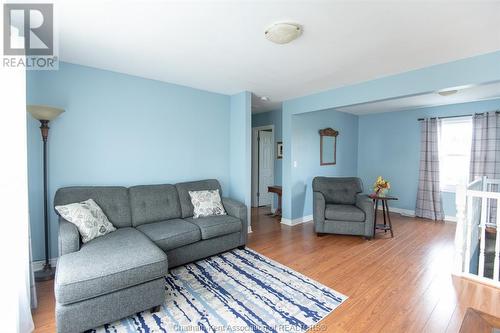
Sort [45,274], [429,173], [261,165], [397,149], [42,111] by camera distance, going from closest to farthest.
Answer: [42,111] → [45,274] → [429,173] → [397,149] → [261,165]

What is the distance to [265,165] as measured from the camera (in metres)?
5.95

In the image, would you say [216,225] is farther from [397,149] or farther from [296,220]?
[397,149]

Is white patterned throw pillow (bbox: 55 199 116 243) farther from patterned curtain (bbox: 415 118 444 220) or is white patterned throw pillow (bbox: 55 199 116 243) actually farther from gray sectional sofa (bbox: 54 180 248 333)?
patterned curtain (bbox: 415 118 444 220)

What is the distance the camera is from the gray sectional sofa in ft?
5.39

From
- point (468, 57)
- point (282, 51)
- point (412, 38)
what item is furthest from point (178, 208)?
point (468, 57)

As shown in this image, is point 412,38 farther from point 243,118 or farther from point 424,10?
point 243,118

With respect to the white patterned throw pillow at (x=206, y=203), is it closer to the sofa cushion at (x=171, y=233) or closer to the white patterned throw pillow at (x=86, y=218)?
the sofa cushion at (x=171, y=233)

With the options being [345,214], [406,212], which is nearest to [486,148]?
[406,212]

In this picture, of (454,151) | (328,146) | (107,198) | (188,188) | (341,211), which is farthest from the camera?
(328,146)

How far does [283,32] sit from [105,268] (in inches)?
90.0

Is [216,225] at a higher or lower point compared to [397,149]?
lower

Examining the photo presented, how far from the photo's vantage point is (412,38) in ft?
6.94
